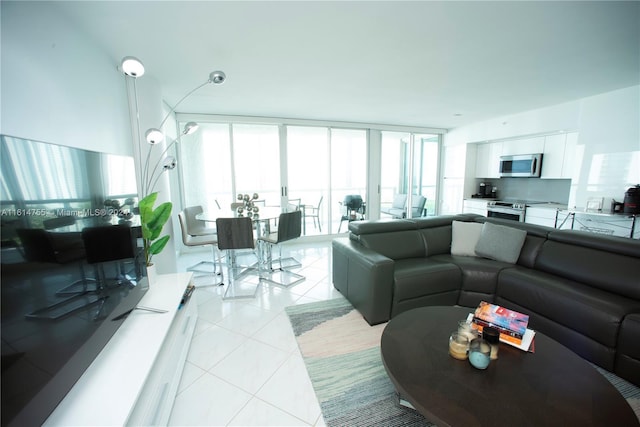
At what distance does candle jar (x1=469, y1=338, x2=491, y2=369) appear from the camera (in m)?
1.26

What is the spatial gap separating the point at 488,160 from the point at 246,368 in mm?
5992

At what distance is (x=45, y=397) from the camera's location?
88 centimetres

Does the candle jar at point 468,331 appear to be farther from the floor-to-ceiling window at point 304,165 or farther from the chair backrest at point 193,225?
the floor-to-ceiling window at point 304,165

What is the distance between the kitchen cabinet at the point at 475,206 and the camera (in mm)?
5207

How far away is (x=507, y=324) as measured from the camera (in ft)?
4.90

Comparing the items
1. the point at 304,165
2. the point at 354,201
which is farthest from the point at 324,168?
the point at 354,201

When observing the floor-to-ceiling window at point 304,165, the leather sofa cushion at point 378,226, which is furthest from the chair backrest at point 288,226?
the floor-to-ceiling window at point 304,165

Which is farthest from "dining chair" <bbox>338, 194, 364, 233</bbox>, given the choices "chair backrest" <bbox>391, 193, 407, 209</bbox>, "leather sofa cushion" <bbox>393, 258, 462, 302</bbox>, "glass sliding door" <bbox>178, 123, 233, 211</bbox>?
"leather sofa cushion" <bbox>393, 258, 462, 302</bbox>

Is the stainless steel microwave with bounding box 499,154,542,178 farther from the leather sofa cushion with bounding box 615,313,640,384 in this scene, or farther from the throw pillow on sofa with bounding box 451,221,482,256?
the leather sofa cushion with bounding box 615,313,640,384

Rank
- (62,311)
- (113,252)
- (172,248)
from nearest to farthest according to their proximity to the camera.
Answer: (62,311) → (113,252) → (172,248)

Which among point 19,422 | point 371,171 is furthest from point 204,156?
point 19,422

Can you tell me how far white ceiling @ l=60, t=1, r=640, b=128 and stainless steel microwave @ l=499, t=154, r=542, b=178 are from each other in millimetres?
1156

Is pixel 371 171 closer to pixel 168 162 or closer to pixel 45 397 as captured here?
pixel 168 162

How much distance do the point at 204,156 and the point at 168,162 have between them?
2085 millimetres
